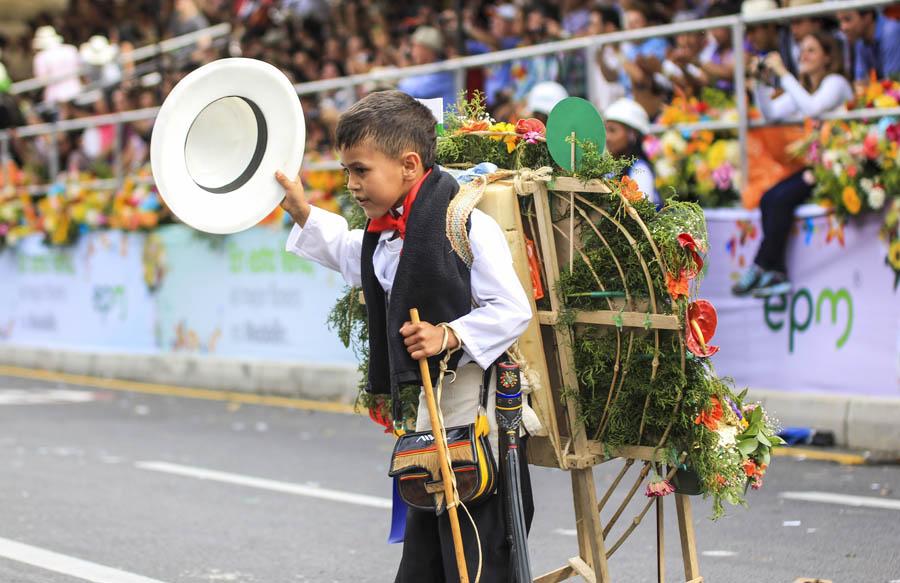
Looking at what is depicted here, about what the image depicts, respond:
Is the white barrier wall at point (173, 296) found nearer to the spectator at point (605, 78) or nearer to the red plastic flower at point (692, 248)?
the spectator at point (605, 78)

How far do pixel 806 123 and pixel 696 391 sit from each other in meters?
5.49

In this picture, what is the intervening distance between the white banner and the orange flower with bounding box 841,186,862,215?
0.12 m

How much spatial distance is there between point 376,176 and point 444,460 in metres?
0.81

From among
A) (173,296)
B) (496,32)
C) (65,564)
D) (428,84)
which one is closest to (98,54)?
(173,296)

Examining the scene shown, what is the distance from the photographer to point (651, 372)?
160 inches

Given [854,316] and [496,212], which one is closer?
[496,212]

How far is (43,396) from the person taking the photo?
12578mm

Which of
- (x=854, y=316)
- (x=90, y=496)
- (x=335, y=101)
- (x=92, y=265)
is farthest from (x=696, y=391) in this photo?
(x=92, y=265)

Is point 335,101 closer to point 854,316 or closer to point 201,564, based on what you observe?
point 854,316

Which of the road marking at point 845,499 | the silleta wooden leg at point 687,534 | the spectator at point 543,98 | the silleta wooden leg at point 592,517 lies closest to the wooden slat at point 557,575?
the silleta wooden leg at point 592,517

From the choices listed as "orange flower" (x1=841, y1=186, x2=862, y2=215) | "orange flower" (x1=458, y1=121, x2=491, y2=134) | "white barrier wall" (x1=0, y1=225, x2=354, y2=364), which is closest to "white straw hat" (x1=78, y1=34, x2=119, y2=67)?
"white barrier wall" (x1=0, y1=225, x2=354, y2=364)

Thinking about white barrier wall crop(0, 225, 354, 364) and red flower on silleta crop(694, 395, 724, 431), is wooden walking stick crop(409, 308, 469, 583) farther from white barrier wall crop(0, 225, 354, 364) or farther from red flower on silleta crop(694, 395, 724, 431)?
white barrier wall crop(0, 225, 354, 364)

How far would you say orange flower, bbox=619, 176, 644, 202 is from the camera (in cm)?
407

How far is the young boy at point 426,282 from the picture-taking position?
3826 mm
